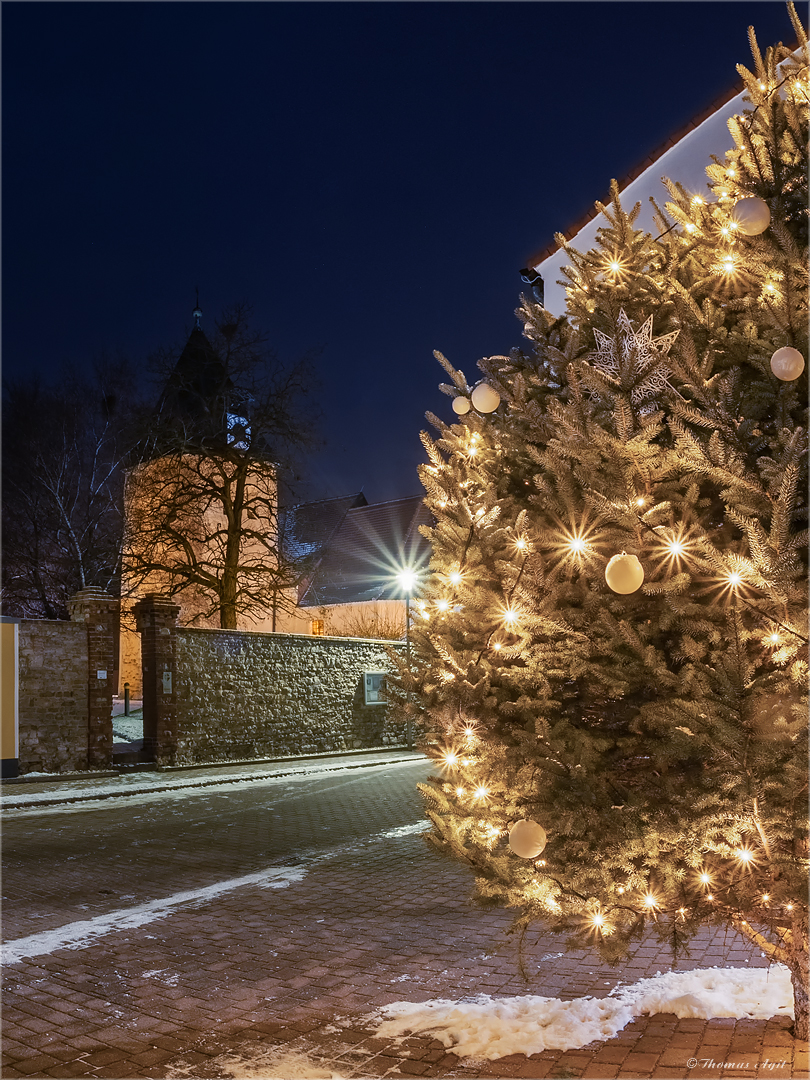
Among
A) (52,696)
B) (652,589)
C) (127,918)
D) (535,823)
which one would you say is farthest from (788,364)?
(52,696)

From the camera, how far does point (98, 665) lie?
1625cm

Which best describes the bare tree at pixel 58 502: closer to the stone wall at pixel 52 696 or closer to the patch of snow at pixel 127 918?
the stone wall at pixel 52 696

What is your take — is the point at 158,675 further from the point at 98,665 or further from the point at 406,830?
the point at 406,830

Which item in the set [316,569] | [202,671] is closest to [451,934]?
[202,671]

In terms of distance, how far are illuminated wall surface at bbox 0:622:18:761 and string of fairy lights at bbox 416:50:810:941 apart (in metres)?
13.3

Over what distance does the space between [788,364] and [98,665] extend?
50.7ft

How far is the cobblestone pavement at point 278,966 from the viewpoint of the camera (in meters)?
3.64

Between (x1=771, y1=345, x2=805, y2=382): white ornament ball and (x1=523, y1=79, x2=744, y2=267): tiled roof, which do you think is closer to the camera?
(x1=771, y1=345, x2=805, y2=382): white ornament ball

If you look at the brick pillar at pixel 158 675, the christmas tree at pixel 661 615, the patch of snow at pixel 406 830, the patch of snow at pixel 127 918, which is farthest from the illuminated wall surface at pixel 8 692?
the christmas tree at pixel 661 615

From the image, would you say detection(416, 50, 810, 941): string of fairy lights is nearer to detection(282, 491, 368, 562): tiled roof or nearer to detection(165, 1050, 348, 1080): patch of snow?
detection(165, 1050, 348, 1080): patch of snow

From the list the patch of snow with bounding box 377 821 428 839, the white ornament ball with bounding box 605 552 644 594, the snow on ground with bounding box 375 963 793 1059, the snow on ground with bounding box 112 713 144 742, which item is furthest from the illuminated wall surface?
the white ornament ball with bounding box 605 552 644 594

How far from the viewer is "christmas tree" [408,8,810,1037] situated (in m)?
2.90

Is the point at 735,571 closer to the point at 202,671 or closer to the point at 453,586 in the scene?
the point at 453,586

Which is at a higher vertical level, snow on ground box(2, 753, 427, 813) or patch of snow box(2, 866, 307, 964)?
patch of snow box(2, 866, 307, 964)
